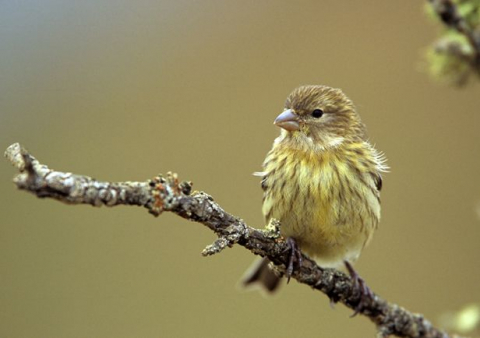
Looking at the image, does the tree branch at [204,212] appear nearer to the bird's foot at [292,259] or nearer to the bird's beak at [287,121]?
the bird's foot at [292,259]

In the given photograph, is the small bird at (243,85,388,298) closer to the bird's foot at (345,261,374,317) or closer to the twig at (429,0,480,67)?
the bird's foot at (345,261,374,317)

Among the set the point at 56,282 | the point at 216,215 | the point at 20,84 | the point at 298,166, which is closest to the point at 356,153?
the point at 298,166

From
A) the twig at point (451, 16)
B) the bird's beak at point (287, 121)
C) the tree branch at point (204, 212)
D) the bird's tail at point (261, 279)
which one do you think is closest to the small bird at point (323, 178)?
the bird's beak at point (287, 121)

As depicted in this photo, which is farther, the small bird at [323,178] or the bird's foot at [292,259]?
the small bird at [323,178]

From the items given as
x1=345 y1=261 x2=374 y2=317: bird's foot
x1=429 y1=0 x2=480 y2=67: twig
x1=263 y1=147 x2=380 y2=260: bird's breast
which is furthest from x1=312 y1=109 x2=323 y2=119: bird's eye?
x1=429 y1=0 x2=480 y2=67: twig

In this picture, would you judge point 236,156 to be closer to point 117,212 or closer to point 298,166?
point 117,212

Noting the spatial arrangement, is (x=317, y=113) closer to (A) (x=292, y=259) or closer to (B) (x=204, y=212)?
(A) (x=292, y=259)

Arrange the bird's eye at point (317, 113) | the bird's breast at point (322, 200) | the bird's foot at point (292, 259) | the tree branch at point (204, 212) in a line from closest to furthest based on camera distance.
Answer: the tree branch at point (204, 212) < the bird's foot at point (292, 259) < the bird's breast at point (322, 200) < the bird's eye at point (317, 113)

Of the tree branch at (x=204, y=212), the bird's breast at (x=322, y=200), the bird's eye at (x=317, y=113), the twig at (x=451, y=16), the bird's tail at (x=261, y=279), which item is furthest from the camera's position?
the bird's tail at (x=261, y=279)
